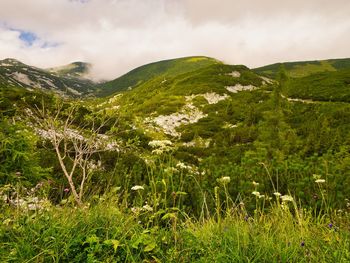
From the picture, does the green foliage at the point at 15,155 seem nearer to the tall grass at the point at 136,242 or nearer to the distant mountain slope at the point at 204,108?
the tall grass at the point at 136,242

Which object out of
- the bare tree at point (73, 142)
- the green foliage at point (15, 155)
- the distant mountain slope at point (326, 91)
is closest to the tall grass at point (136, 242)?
the bare tree at point (73, 142)

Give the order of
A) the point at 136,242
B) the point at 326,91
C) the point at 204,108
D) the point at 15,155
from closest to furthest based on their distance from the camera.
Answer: the point at 136,242 → the point at 15,155 → the point at 204,108 → the point at 326,91

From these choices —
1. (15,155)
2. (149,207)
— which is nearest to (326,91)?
(15,155)

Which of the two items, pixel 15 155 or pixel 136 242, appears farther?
pixel 15 155

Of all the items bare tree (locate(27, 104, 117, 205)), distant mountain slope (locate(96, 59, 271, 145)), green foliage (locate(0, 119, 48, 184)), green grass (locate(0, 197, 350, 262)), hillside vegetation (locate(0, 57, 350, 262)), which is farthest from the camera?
distant mountain slope (locate(96, 59, 271, 145))

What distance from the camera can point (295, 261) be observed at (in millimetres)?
3412

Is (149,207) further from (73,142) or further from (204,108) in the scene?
(204,108)

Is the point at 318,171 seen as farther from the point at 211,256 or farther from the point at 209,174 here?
the point at 211,256

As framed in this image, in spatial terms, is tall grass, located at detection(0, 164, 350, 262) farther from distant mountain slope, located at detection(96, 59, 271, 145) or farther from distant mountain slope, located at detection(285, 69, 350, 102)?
distant mountain slope, located at detection(285, 69, 350, 102)

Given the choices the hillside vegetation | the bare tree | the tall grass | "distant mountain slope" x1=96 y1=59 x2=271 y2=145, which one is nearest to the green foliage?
the hillside vegetation

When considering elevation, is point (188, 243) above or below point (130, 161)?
above

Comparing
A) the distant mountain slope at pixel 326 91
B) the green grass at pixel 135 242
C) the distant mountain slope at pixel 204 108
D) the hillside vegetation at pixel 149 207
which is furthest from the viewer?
the distant mountain slope at pixel 326 91

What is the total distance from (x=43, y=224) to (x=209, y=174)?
7.40 m

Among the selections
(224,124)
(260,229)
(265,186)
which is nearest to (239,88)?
(224,124)
